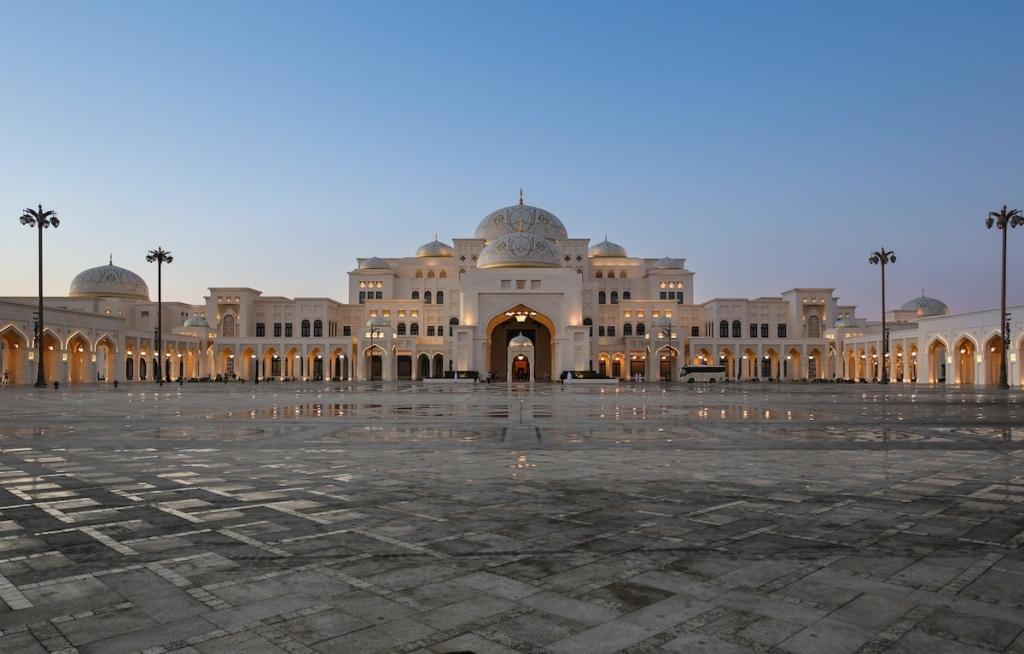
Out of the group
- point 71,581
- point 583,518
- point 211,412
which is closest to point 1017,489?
point 583,518

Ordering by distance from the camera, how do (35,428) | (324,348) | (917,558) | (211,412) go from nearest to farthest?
(917,558) < (35,428) < (211,412) < (324,348)

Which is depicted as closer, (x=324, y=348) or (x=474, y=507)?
(x=474, y=507)

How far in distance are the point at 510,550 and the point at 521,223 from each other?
247 ft

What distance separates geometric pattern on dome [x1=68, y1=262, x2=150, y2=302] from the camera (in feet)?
261

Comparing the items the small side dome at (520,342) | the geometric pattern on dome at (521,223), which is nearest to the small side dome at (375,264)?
A: the geometric pattern on dome at (521,223)

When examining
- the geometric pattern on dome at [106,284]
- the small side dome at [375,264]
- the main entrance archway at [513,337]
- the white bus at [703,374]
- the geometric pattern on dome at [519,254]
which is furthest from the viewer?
the small side dome at [375,264]

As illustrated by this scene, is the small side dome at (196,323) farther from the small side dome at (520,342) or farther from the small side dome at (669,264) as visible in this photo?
the small side dome at (669,264)

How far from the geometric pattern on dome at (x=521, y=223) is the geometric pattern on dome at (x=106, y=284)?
39573 millimetres

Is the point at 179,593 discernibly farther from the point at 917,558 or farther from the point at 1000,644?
the point at 917,558

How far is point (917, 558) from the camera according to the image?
519 centimetres

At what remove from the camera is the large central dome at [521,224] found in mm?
80000

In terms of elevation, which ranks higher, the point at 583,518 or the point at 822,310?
the point at 822,310

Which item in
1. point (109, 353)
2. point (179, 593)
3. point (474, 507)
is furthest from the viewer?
point (109, 353)

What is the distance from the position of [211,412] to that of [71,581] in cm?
1781
